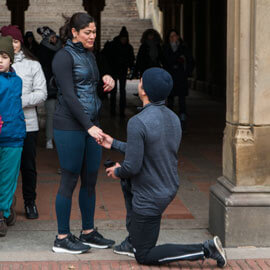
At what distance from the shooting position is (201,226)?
6.40 m

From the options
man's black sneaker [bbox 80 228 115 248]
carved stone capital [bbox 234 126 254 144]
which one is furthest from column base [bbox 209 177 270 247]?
man's black sneaker [bbox 80 228 115 248]

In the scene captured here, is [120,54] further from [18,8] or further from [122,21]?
[122,21]

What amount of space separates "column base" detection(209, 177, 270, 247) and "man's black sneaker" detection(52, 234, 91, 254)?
1.07 m

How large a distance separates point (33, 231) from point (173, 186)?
1.60 m

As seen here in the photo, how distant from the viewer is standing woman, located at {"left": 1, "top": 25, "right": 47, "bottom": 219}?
6.44 m

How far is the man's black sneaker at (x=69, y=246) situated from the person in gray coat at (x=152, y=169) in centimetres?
51

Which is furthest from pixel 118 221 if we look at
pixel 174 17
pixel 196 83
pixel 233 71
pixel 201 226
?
pixel 174 17

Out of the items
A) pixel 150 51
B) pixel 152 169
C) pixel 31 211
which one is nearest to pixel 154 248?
pixel 152 169

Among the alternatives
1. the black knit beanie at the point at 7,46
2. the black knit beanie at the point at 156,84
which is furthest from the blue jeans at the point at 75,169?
the black knit beanie at the point at 7,46

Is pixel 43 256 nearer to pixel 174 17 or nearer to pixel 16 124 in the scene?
Answer: pixel 16 124

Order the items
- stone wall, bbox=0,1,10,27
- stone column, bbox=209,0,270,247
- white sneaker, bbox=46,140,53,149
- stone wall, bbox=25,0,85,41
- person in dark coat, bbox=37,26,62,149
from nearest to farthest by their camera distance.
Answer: stone column, bbox=209,0,270,247 → person in dark coat, bbox=37,26,62,149 → white sneaker, bbox=46,140,53,149 → stone wall, bbox=0,1,10,27 → stone wall, bbox=25,0,85,41

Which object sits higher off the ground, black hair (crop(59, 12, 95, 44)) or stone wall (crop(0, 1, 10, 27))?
black hair (crop(59, 12, 95, 44))

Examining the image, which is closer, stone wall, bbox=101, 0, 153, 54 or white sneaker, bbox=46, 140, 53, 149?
white sneaker, bbox=46, 140, 53, 149

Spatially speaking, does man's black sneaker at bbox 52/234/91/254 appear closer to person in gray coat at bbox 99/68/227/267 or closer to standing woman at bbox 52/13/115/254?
standing woman at bbox 52/13/115/254
